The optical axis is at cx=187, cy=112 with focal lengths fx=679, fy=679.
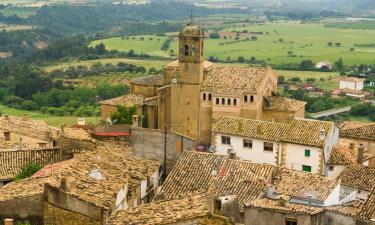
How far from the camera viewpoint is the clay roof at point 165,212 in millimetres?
19277

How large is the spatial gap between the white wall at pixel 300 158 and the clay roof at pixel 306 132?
28 cm

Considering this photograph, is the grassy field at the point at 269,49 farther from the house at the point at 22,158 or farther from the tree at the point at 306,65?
the house at the point at 22,158

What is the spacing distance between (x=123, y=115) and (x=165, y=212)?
2649 cm

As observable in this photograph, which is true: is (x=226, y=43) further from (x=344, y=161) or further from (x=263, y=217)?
(x=263, y=217)

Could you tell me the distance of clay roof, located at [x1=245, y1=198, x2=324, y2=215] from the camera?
2295 cm

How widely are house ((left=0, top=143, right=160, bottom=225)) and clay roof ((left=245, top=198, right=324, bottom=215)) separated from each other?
15.4 feet

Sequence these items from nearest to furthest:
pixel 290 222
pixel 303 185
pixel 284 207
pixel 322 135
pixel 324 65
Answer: pixel 290 222 < pixel 284 207 < pixel 303 185 < pixel 322 135 < pixel 324 65

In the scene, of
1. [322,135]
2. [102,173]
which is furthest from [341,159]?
[102,173]

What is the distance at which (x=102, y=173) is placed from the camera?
25.0 m

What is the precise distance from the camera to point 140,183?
2647 cm

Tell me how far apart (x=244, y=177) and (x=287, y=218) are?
511cm

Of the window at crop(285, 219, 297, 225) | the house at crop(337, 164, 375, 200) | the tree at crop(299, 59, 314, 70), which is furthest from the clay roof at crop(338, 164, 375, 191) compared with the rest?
the tree at crop(299, 59, 314, 70)

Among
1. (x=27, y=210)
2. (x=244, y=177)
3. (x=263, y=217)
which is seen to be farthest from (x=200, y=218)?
(x=244, y=177)

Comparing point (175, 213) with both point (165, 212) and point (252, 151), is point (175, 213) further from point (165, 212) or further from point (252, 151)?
point (252, 151)
